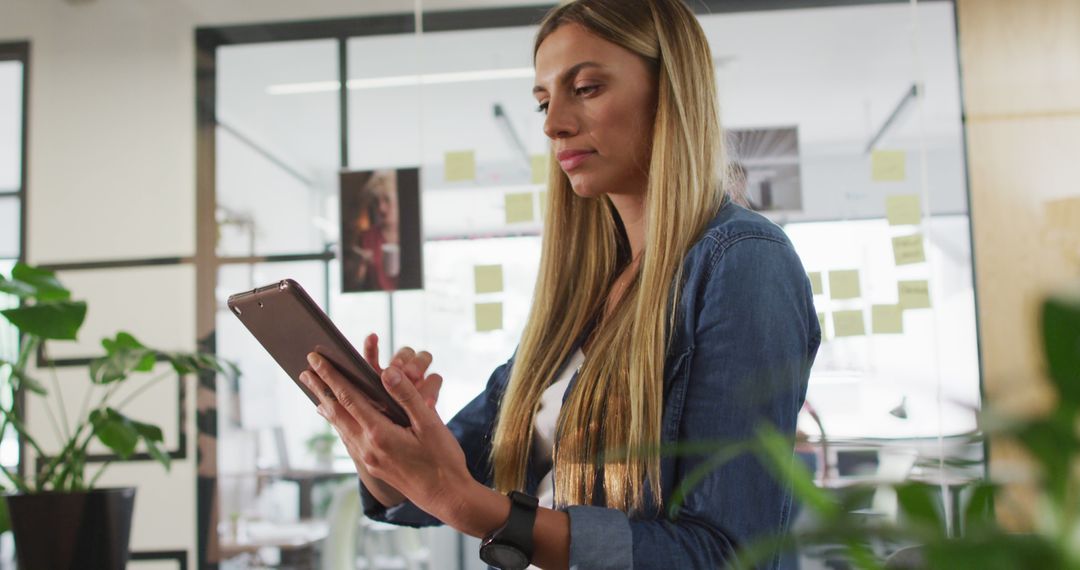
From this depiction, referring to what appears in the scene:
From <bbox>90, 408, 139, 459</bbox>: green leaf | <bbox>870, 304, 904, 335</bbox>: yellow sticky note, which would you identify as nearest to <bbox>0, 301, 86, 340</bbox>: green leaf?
<bbox>90, 408, 139, 459</bbox>: green leaf

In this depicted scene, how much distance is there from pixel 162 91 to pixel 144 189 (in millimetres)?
364

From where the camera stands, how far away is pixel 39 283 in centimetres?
239

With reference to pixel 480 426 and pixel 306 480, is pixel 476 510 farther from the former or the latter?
pixel 306 480

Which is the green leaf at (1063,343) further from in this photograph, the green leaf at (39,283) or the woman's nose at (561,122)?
the green leaf at (39,283)

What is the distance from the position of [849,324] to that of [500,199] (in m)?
1.23

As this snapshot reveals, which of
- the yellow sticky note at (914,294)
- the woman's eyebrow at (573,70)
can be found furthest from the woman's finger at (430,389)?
the yellow sticky note at (914,294)

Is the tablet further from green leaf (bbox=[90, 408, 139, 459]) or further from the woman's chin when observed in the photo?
green leaf (bbox=[90, 408, 139, 459])

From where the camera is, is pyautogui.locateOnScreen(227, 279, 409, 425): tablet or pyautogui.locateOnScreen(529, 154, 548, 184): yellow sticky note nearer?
pyautogui.locateOnScreen(227, 279, 409, 425): tablet

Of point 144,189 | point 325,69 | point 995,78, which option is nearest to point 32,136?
point 144,189

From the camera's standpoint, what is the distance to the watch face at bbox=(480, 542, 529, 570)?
37.7 inches

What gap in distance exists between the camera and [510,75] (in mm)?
3225

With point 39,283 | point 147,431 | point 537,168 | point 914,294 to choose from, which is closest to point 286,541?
point 147,431

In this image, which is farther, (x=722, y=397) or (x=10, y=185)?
(x=10, y=185)

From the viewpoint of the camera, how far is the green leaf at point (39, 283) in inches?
93.4
